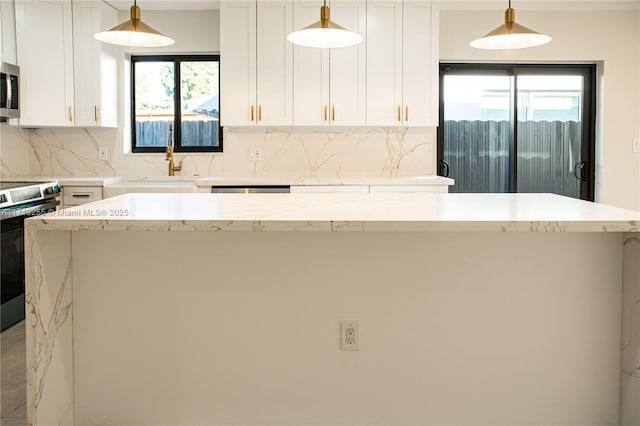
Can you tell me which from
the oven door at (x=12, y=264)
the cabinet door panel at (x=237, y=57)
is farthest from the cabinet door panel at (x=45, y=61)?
the cabinet door panel at (x=237, y=57)

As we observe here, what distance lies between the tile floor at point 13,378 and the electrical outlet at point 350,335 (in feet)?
4.34

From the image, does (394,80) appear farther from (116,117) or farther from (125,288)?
(125,288)

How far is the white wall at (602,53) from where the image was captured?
487 cm

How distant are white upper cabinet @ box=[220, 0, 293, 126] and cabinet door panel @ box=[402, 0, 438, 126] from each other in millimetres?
901

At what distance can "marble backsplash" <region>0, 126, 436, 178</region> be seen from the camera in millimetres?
4887

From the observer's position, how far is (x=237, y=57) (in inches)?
179

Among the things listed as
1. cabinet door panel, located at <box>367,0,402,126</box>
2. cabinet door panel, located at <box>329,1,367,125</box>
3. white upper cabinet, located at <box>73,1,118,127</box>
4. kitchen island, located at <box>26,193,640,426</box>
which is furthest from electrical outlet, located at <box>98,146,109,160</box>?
kitchen island, located at <box>26,193,640,426</box>

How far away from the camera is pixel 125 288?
7.33 feet

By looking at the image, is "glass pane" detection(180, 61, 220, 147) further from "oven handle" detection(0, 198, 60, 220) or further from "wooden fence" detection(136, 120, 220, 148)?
"oven handle" detection(0, 198, 60, 220)

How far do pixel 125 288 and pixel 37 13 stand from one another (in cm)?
312

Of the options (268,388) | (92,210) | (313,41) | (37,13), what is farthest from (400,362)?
(37,13)

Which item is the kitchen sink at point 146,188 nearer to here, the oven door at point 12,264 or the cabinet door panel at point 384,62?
the oven door at point 12,264

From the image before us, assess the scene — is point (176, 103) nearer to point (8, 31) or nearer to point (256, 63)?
point (256, 63)

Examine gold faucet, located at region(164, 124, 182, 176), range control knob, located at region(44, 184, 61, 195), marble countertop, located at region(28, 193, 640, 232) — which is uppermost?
gold faucet, located at region(164, 124, 182, 176)
